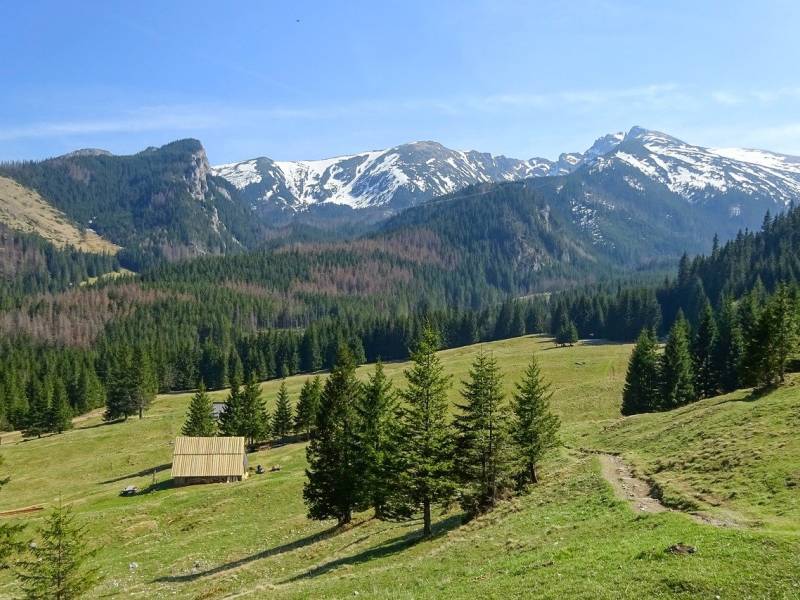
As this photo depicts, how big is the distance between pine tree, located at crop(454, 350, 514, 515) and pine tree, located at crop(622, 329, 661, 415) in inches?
1813

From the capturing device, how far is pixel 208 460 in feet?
238

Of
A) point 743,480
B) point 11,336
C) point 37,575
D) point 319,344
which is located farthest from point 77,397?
point 743,480

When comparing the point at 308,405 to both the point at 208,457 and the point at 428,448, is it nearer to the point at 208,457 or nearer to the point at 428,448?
the point at 208,457

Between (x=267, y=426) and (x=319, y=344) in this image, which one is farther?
(x=319, y=344)

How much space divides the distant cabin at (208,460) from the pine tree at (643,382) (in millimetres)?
51911

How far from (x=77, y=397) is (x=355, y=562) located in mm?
121693

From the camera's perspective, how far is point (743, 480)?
3142cm

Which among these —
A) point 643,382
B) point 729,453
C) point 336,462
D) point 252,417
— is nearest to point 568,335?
point 643,382

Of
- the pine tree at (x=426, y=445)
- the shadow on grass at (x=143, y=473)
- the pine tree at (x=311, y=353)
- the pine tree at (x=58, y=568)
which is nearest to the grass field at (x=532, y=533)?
the shadow on grass at (x=143, y=473)

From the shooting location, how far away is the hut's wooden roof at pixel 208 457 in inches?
2800

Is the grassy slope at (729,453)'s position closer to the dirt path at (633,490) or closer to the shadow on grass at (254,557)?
the dirt path at (633,490)

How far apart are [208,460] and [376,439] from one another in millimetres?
39542

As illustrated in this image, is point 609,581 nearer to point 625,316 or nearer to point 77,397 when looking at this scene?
point 77,397

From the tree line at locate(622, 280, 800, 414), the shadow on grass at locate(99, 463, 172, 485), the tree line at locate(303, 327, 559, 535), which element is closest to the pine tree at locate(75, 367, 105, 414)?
the shadow on grass at locate(99, 463, 172, 485)
